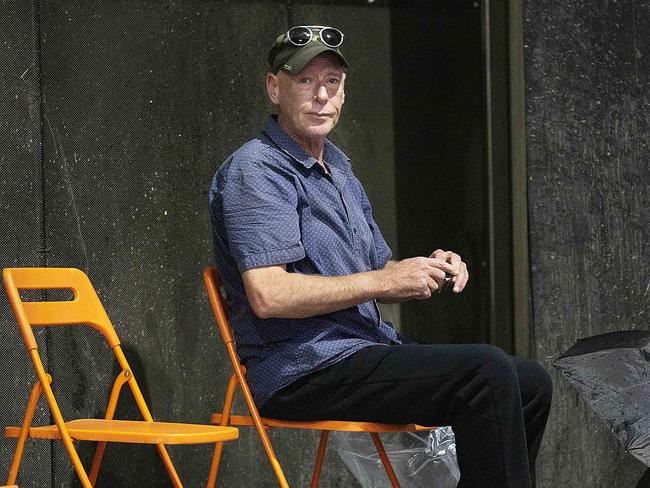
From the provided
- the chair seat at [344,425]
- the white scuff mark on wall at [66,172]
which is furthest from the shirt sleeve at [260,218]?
the white scuff mark on wall at [66,172]

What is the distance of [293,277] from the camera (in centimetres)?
340

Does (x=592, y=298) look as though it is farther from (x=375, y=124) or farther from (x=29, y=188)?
(x=29, y=188)

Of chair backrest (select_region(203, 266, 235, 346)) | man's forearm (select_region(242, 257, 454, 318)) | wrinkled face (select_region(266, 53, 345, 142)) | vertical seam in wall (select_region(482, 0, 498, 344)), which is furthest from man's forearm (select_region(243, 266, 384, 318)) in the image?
vertical seam in wall (select_region(482, 0, 498, 344))

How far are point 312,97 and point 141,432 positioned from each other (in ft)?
4.00

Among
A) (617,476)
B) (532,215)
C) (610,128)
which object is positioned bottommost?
(617,476)

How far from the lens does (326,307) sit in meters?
3.41

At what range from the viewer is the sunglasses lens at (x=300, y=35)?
12.1 ft

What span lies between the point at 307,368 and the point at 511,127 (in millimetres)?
1986

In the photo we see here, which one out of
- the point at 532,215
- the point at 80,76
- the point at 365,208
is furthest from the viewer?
the point at 532,215

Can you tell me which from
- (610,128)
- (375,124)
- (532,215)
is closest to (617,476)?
(532,215)

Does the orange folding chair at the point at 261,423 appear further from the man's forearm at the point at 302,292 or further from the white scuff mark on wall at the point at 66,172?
the white scuff mark on wall at the point at 66,172

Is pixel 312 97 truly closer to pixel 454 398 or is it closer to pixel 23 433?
pixel 454 398

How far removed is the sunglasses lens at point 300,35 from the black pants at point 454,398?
3.27 feet

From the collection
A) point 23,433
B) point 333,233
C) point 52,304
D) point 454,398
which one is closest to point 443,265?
point 333,233
